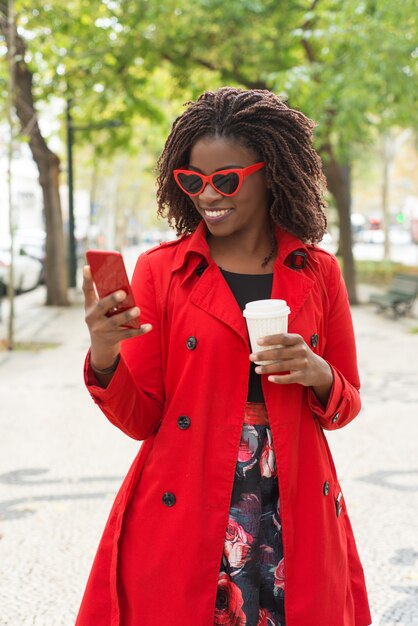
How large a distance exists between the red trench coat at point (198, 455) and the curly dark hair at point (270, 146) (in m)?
0.18

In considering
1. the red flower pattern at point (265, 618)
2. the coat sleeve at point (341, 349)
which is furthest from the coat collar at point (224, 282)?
the red flower pattern at point (265, 618)

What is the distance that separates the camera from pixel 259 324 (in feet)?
6.31

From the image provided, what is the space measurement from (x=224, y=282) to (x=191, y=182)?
259mm

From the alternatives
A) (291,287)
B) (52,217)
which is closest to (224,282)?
(291,287)

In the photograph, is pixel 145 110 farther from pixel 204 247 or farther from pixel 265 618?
pixel 265 618

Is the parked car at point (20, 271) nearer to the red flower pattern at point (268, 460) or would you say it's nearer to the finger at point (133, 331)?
the red flower pattern at point (268, 460)

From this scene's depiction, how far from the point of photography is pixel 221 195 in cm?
216

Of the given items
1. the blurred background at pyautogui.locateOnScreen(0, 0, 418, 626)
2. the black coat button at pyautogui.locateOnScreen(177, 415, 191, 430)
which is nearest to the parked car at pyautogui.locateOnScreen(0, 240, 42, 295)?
the blurred background at pyautogui.locateOnScreen(0, 0, 418, 626)

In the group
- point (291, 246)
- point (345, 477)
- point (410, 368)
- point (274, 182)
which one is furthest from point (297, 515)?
point (410, 368)

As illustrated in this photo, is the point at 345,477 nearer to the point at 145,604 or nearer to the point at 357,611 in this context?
the point at 357,611

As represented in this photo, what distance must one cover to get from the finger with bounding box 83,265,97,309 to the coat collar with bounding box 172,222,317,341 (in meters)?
0.32

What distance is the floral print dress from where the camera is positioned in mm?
2133

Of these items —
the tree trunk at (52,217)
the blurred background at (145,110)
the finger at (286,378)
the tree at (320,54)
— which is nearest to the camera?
the finger at (286,378)

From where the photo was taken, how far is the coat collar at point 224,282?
6.98 feet
